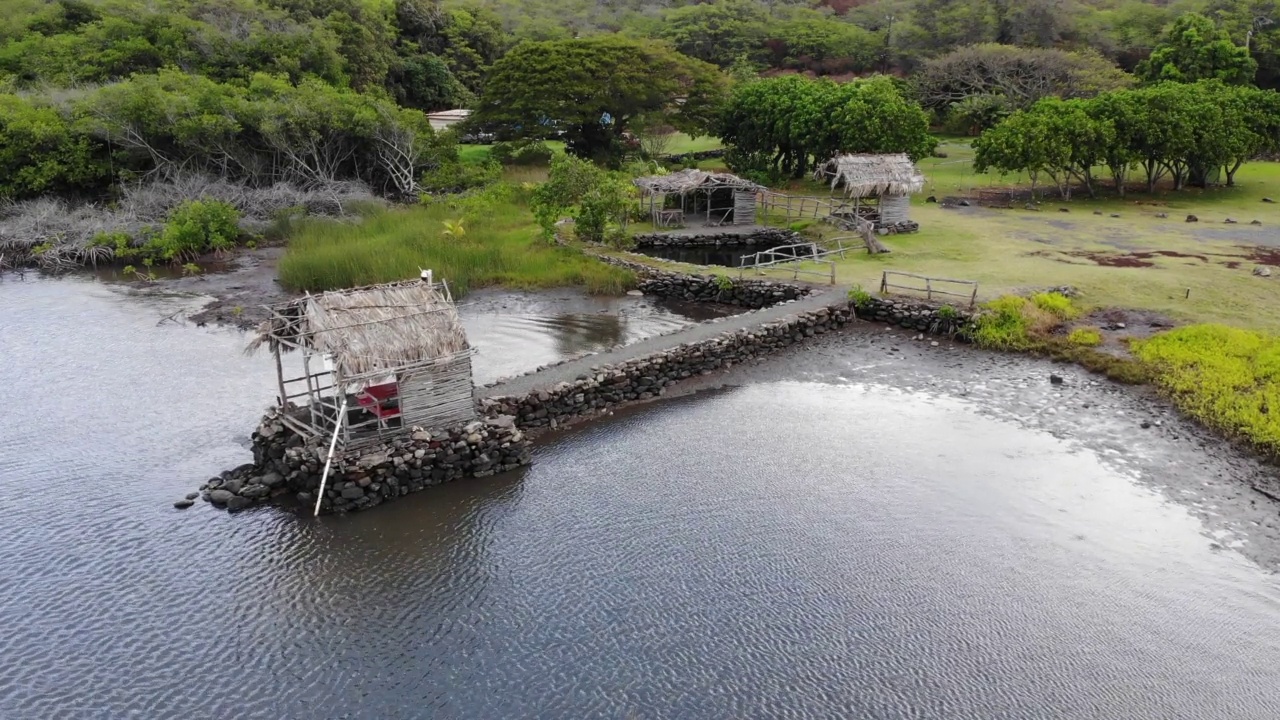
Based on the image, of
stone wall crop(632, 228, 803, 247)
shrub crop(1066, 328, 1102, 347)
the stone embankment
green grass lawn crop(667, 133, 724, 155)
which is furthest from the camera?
green grass lawn crop(667, 133, 724, 155)

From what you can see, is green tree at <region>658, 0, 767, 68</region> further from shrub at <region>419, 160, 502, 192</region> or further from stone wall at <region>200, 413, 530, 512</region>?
stone wall at <region>200, 413, 530, 512</region>

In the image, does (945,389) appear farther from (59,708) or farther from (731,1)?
(731,1)

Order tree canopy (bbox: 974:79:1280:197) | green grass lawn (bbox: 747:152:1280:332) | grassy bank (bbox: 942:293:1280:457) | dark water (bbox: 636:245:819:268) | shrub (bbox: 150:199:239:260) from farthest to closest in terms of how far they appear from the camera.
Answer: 1. tree canopy (bbox: 974:79:1280:197)
2. shrub (bbox: 150:199:239:260)
3. dark water (bbox: 636:245:819:268)
4. green grass lawn (bbox: 747:152:1280:332)
5. grassy bank (bbox: 942:293:1280:457)

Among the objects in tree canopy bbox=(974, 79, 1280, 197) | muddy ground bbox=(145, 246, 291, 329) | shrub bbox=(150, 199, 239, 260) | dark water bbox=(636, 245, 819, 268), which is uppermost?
tree canopy bbox=(974, 79, 1280, 197)

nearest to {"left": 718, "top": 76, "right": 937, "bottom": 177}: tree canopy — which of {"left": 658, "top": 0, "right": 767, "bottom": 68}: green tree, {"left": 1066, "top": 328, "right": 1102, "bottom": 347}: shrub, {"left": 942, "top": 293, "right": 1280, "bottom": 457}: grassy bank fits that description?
{"left": 942, "top": 293, "right": 1280, "bottom": 457}: grassy bank

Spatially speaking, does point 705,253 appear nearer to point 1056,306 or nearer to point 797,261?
point 797,261

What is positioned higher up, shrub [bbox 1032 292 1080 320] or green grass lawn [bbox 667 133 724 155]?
green grass lawn [bbox 667 133 724 155]
